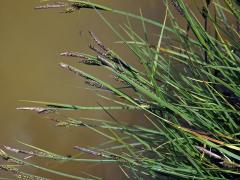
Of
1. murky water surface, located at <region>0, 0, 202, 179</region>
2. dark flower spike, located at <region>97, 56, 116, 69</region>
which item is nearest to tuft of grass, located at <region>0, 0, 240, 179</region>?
dark flower spike, located at <region>97, 56, 116, 69</region>

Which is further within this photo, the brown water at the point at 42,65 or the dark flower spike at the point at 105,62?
the brown water at the point at 42,65

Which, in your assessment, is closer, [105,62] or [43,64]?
[105,62]

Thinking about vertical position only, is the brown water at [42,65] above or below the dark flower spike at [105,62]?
below

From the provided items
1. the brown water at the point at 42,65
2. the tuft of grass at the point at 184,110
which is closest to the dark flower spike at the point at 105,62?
the tuft of grass at the point at 184,110

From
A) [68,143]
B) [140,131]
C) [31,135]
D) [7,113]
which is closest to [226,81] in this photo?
[140,131]

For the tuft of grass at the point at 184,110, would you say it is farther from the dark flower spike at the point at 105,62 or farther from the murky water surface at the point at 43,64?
the murky water surface at the point at 43,64

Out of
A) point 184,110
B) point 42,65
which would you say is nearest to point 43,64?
point 42,65

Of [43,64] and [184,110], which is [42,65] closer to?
[43,64]

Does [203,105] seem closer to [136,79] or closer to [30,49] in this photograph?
[136,79]
